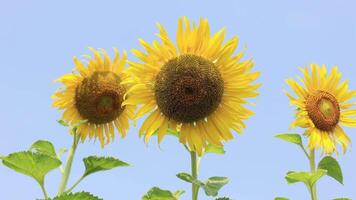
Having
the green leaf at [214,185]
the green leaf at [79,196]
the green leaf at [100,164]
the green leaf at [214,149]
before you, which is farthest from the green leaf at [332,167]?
the green leaf at [79,196]

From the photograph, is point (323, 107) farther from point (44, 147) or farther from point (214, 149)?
point (44, 147)

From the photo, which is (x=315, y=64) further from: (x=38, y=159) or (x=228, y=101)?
(x=38, y=159)

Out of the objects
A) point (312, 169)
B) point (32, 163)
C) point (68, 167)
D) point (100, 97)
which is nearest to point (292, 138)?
point (312, 169)

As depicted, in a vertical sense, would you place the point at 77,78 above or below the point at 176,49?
above

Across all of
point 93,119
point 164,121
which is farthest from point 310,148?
point 93,119

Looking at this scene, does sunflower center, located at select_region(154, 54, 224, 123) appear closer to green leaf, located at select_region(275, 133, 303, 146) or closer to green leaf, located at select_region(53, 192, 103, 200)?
green leaf, located at select_region(53, 192, 103, 200)

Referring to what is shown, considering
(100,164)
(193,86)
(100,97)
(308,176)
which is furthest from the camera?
(100,97)
